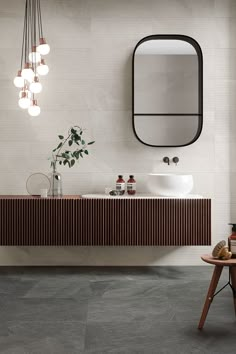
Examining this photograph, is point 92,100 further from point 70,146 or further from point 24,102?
point 24,102

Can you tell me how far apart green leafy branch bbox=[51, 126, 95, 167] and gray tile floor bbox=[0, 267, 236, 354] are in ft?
3.34

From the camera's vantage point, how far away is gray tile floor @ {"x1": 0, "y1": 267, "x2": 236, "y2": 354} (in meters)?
2.42

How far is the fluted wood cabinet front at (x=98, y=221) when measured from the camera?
3963 millimetres

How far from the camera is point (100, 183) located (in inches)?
174

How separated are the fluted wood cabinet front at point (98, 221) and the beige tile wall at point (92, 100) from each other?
17.1 inches

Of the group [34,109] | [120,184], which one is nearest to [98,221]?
[120,184]

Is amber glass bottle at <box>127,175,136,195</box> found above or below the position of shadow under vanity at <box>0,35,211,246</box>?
above

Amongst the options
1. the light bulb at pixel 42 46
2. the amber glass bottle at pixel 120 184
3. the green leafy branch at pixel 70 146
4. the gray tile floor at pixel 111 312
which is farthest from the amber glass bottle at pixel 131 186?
the light bulb at pixel 42 46

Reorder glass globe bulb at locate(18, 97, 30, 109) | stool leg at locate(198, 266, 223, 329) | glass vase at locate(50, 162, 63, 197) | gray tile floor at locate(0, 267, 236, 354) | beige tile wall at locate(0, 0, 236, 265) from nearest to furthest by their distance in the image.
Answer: gray tile floor at locate(0, 267, 236, 354) → stool leg at locate(198, 266, 223, 329) → glass globe bulb at locate(18, 97, 30, 109) → glass vase at locate(50, 162, 63, 197) → beige tile wall at locate(0, 0, 236, 265)

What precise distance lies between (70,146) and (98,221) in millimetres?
842

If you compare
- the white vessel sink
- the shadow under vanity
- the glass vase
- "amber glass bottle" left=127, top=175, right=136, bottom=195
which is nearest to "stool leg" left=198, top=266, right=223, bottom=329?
the shadow under vanity

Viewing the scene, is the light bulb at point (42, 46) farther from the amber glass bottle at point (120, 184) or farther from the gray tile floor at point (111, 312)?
the gray tile floor at point (111, 312)

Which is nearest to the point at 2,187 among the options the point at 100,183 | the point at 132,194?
the point at 100,183

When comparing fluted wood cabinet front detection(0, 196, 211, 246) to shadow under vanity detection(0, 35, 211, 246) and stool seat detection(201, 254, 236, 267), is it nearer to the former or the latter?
shadow under vanity detection(0, 35, 211, 246)
